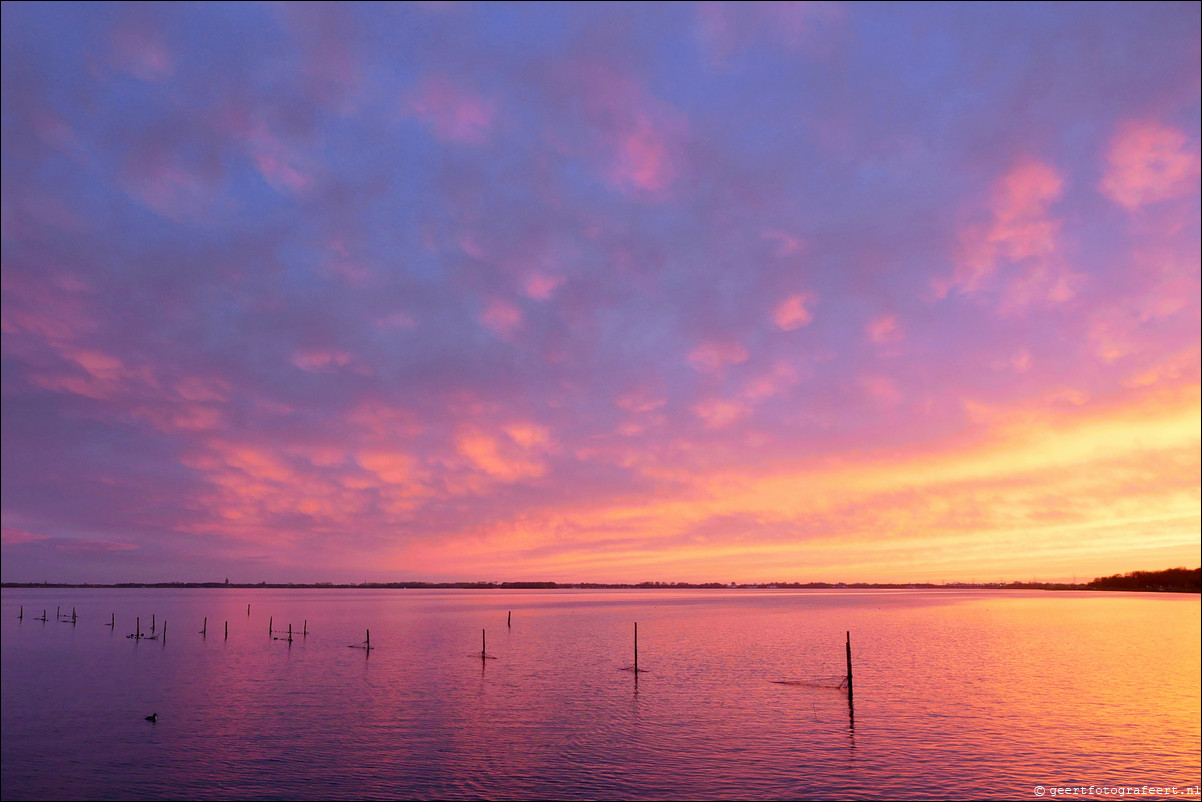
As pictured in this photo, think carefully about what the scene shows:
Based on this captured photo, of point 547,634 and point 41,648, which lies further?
point 547,634

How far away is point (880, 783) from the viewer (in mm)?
38562

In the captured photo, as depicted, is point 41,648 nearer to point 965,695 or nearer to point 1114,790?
point 965,695

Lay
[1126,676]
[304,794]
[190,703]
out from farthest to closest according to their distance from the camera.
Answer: [1126,676] → [190,703] → [304,794]

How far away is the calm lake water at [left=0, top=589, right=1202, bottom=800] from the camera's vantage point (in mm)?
39312

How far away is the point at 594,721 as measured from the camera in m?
53.5

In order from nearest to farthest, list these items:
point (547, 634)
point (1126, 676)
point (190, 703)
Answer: point (190, 703) → point (1126, 676) → point (547, 634)

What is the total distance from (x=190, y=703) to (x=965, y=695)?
6731 cm

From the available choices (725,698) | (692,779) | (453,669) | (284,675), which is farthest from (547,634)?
(692,779)

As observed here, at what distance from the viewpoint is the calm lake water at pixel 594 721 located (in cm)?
3931

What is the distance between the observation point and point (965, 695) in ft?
213

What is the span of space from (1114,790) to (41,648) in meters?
129

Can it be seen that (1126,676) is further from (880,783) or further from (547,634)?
(547,634)

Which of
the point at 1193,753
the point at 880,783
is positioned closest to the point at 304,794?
the point at 880,783

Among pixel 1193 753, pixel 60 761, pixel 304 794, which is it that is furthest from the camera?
pixel 1193 753
